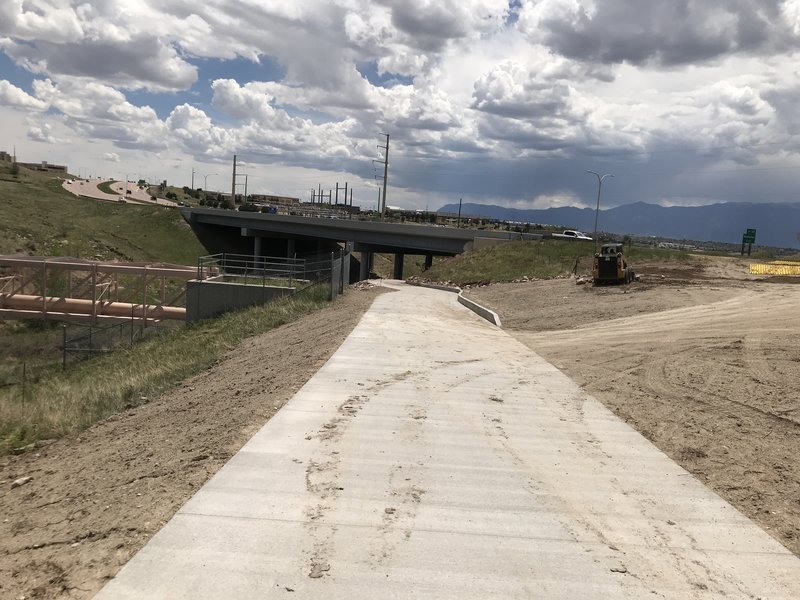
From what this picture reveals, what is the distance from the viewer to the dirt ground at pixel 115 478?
4.43 m

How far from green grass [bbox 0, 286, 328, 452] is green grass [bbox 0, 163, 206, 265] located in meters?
29.5

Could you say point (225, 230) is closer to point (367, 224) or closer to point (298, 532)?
point (367, 224)

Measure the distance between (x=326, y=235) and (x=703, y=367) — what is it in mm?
55926

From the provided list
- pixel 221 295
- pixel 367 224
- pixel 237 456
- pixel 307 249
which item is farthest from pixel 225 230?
pixel 237 456

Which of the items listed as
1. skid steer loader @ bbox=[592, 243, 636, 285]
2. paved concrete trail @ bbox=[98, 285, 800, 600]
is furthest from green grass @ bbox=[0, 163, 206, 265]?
paved concrete trail @ bbox=[98, 285, 800, 600]

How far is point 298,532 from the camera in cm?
489

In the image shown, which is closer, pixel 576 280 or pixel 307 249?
pixel 576 280

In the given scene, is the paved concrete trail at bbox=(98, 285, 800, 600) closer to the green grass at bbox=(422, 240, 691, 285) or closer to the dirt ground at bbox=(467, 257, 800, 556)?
the dirt ground at bbox=(467, 257, 800, 556)

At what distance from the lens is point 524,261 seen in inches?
1784

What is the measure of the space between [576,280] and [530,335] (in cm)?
1592

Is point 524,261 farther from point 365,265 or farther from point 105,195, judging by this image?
point 105,195

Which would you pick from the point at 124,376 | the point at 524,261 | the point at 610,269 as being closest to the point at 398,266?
the point at 524,261

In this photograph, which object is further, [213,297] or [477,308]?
[213,297]

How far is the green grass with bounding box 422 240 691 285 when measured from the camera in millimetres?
41719
